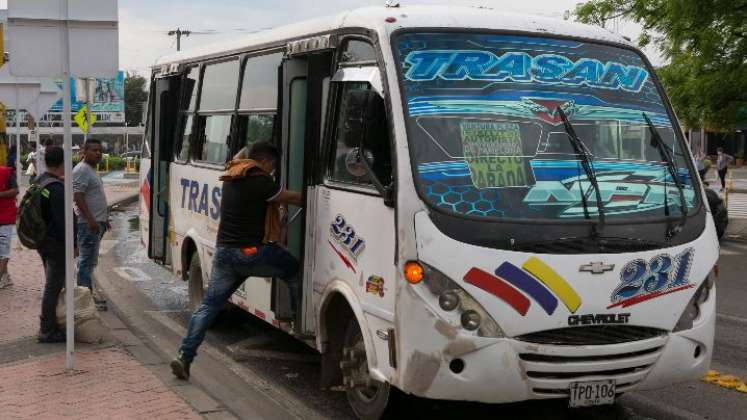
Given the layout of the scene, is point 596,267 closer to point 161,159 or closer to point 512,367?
point 512,367

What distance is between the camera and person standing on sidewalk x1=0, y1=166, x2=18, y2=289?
11.7m

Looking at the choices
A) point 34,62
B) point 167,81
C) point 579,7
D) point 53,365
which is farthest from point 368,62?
point 579,7

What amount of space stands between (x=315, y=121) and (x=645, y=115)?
219 cm

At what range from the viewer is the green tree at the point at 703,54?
65.1 feet

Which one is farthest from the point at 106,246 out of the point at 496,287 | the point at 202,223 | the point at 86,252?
the point at 496,287

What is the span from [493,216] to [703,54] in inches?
644

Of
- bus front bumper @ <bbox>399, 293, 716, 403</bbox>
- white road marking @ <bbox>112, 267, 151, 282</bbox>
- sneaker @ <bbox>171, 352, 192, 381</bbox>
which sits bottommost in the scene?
white road marking @ <bbox>112, 267, 151, 282</bbox>

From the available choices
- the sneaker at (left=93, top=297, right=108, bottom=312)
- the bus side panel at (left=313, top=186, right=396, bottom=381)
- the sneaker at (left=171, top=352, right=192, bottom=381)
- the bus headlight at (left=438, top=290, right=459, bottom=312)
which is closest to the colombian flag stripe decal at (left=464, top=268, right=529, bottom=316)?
the bus headlight at (left=438, top=290, right=459, bottom=312)

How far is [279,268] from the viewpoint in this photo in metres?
7.07

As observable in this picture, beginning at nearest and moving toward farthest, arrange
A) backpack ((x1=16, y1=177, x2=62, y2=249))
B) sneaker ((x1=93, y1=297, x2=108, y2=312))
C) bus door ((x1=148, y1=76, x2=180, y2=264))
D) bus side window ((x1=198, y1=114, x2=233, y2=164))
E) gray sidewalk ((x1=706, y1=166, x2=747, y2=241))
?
backpack ((x1=16, y1=177, x2=62, y2=249)) → bus side window ((x1=198, y1=114, x2=233, y2=164)) → sneaker ((x1=93, y1=297, x2=108, y2=312)) → bus door ((x1=148, y1=76, x2=180, y2=264)) → gray sidewalk ((x1=706, y1=166, x2=747, y2=241))

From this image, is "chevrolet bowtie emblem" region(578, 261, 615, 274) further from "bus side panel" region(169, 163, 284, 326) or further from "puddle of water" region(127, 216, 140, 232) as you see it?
"puddle of water" region(127, 216, 140, 232)

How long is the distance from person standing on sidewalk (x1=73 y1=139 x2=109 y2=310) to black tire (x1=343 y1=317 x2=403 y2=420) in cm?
436

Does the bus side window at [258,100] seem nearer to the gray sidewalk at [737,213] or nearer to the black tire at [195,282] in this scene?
the black tire at [195,282]

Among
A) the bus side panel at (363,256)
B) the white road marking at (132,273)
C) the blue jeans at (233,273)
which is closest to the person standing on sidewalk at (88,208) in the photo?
the blue jeans at (233,273)
